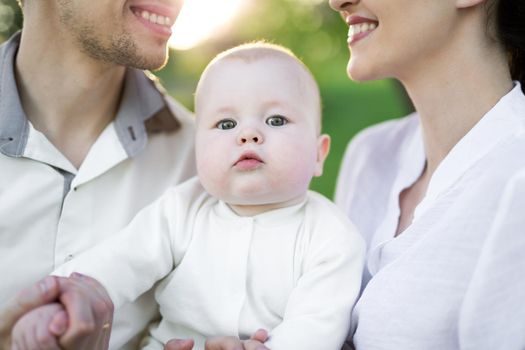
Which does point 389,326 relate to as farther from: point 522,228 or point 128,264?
point 128,264

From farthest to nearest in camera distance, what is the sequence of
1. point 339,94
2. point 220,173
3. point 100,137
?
point 339,94, point 100,137, point 220,173

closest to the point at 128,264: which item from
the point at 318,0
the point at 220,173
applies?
the point at 220,173

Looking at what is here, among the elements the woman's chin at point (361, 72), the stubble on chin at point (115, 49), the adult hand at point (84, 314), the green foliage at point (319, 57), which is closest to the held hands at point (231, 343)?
the adult hand at point (84, 314)

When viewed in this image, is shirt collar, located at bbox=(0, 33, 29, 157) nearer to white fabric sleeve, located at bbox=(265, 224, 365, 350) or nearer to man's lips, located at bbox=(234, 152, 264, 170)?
man's lips, located at bbox=(234, 152, 264, 170)

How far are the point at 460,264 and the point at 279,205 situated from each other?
0.62 meters

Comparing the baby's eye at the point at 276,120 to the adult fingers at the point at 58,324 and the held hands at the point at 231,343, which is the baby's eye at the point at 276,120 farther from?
the adult fingers at the point at 58,324

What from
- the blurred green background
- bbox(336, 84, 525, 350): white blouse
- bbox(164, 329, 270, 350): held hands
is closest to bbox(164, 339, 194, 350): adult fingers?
bbox(164, 329, 270, 350): held hands

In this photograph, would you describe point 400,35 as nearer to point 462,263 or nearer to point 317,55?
point 462,263

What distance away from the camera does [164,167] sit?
271cm

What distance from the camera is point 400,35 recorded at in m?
2.30

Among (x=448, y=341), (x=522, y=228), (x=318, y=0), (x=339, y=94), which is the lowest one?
(x=339, y=94)

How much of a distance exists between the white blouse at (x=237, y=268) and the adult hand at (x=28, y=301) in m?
0.35

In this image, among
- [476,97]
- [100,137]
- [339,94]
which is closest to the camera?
[476,97]

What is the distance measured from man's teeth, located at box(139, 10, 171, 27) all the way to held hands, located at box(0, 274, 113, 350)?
130 centimetres
